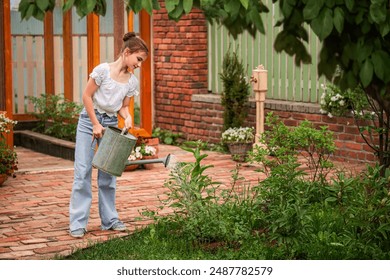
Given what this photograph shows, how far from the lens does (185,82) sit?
1336 centimetres

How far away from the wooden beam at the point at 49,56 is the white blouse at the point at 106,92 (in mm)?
6353

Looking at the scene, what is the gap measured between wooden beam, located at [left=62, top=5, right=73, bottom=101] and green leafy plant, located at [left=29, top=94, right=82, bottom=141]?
0.19 metres

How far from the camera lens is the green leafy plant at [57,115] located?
12445 mm

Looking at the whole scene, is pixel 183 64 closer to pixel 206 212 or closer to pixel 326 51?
pixel 206 212

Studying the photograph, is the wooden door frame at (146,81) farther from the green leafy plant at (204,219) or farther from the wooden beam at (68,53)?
the green leafy plant at (204,219)

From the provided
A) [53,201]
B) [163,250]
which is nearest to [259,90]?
[53,201]

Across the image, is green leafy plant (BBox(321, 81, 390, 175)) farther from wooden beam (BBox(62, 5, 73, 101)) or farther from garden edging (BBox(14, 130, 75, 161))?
wooden beam (BBox(62, 5, 73, 101))

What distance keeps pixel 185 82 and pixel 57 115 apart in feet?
6.75

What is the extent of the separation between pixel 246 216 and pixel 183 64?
22.2 ft

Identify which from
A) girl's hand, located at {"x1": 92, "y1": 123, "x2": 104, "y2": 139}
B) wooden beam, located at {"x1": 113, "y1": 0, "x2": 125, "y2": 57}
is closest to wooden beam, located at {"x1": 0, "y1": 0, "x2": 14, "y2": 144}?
wooden beam, located at {"x1": 113, "y1": 0, "x2": 125, "y2": 57}

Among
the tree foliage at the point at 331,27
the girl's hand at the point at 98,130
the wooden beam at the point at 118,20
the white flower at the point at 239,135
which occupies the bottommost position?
the white flower at the point at 239,135

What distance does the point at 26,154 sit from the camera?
12.4 metres

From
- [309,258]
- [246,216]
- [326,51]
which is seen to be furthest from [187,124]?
[326,51]

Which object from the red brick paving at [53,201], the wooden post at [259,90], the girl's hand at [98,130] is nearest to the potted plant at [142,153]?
the red brick paving at [53,201]
